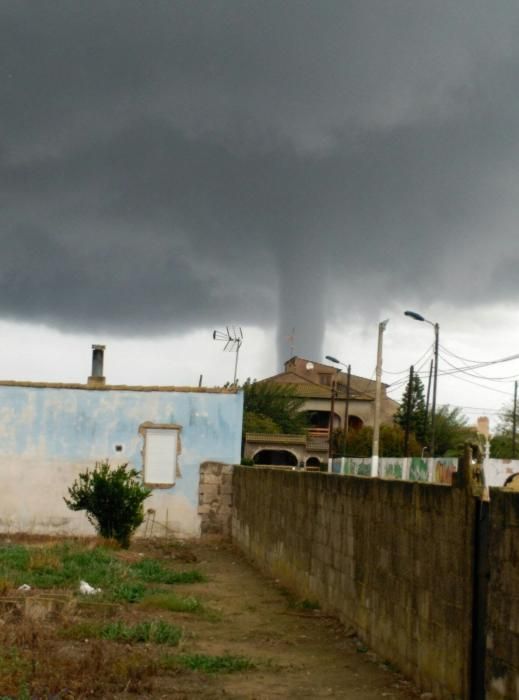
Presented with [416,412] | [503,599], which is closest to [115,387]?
[503,599]

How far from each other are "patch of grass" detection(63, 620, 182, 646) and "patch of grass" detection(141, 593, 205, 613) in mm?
2532

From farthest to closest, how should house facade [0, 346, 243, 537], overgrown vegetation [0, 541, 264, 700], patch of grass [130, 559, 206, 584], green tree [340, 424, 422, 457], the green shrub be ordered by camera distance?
green tree [340, 424, 422, 457] → house facade [0, 346, 243, 537] → the green shrub → patch of grass [130, 559, 206, 584] → overgrown vegetation [0, 541, 264, 700]

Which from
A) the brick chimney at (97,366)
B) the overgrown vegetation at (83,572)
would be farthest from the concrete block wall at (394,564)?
the brick chimney at (97,366)

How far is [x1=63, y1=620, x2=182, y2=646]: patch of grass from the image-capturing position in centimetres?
1089

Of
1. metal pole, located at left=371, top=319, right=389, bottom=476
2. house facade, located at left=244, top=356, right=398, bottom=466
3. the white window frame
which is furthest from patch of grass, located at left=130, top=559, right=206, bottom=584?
house facade, located at left=244, top=356, right=398, bottom=466

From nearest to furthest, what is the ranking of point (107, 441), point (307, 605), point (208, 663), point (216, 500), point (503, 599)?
point (503, 599), point (208, 663), point (307, 605), point (216, 500), point (107, 441)

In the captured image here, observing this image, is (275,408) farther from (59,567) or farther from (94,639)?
(94,639)

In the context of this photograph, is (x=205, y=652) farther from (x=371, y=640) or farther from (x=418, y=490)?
(x=418, y=490)

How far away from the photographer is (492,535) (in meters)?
7.48

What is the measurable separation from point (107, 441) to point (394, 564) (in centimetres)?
2089

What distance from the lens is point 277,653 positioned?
11242 millimetres

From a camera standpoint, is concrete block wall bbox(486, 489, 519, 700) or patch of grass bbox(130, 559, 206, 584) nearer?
concrete block wall bbox(486, 489, 519, 700)

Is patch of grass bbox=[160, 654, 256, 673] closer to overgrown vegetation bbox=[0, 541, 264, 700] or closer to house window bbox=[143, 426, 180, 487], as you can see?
overgrown vegetation bbox=[0, 541, 264, 700]

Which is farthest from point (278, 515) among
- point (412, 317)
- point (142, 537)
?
point (412, 317)
